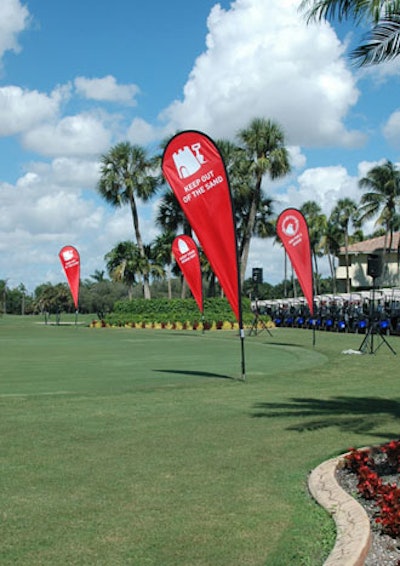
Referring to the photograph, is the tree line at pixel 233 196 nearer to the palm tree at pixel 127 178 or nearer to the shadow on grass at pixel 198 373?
the palm tree at pixel 127 178

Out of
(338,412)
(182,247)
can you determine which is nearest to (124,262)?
(182,247)

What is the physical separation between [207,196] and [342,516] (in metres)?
8.62

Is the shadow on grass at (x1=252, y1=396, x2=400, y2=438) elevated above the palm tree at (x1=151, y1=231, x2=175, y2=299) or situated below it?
below

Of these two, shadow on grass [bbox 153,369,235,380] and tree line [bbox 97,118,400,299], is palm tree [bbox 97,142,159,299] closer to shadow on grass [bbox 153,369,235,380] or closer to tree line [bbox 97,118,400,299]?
tree line [bbox 97,118,400,299]

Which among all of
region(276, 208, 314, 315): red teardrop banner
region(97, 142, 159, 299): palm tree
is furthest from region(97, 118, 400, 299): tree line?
region(276, 208, 314, 315): red teardrop banner

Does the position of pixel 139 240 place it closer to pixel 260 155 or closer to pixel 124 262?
pixel 124 262

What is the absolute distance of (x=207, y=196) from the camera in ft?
42.1

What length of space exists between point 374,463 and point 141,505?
7.69 feet

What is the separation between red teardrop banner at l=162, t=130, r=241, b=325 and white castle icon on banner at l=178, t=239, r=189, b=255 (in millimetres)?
18954

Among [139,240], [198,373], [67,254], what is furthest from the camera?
[139,240]

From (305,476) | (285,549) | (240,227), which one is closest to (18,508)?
(285,549)

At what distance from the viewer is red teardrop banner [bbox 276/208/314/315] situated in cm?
Result: 2156

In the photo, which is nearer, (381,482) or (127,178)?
(381,482)

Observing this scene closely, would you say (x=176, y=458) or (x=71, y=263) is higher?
(x=71, y=263)
